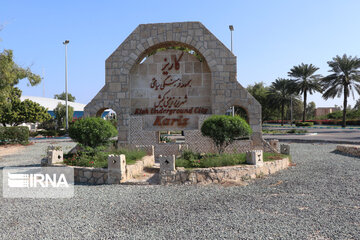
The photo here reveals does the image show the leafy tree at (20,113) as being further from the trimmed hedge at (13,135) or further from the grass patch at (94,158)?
the grass patch at (94,158)

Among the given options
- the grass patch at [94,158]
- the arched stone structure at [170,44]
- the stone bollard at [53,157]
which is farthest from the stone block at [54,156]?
the arched stone structure at [170,44]

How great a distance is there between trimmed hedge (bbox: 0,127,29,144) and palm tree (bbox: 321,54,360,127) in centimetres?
4054

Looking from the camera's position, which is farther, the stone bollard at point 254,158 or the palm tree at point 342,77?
the palm tree at point 342,77

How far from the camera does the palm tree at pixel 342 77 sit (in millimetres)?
39966

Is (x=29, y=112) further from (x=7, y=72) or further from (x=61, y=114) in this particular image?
(x=7, y=72)

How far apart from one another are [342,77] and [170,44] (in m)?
36.0

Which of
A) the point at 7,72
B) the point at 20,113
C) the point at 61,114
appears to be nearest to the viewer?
the point at 7,72

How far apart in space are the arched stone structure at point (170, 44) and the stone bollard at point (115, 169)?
535 centimetres

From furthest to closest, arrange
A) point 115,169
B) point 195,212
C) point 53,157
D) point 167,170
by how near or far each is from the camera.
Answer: point 53,157, point 115,169, point 167,170, point 195,212

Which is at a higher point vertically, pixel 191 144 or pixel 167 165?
pixel 191 144

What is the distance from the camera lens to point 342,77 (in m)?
41.0

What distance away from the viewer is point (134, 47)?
47.1ft

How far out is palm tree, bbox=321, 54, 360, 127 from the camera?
40.0m

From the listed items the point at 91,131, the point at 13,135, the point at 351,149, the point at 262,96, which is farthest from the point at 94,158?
the point at 262,96
